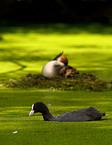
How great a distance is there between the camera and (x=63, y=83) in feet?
35.2

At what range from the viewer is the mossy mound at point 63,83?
1054 cm

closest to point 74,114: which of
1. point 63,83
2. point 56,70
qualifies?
point 63,83

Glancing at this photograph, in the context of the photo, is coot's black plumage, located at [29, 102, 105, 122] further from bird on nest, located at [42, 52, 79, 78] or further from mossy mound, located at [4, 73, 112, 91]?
bird on nest, located at [42, 52, 79, 78]

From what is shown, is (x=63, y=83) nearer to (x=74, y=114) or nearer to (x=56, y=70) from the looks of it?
(x=56, y=70)

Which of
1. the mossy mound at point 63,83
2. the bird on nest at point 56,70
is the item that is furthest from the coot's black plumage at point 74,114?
the bird on nest at point 56,70

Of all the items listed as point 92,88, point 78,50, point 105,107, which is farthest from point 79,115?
point 78,50

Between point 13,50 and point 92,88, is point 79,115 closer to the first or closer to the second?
point 92,88

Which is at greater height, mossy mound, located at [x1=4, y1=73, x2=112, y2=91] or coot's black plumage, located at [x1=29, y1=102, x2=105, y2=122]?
mossy mound, located at [x1=4, y1=73, x2=112, y2=91]

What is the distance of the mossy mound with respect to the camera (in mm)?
10539

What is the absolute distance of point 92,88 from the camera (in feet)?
34.3

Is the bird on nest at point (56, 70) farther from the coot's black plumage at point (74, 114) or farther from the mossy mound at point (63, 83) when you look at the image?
the coot's black plumage at point (74, 114)

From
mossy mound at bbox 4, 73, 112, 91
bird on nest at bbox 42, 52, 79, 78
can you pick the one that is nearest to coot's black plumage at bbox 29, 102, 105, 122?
mossy mound at bbox 4, 73, 112, 91

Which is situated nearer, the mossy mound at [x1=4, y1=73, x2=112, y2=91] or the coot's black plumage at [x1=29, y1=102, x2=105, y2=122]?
the coot's black plumage at [x1=29, y1=102, x2=105, y2=122]

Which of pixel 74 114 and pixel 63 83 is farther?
pixel 63 83
